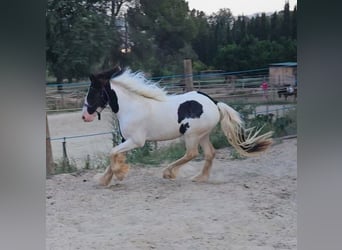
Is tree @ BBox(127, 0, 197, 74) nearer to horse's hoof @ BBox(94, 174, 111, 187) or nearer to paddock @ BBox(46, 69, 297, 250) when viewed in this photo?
paddock @ BBox(46, 69, 297, 250)

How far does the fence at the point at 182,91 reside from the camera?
325 cm

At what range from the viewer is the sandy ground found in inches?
128

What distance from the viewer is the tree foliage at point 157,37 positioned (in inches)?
128

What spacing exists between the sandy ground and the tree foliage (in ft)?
1.42

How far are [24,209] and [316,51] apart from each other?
77.3 inches

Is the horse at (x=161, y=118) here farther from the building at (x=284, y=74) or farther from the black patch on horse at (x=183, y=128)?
the building at (x=284, y=74)

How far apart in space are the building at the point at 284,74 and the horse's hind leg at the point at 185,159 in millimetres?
591

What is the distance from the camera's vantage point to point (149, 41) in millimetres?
3293

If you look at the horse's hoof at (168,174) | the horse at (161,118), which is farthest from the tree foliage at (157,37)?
the horse's hoof at (168,174)

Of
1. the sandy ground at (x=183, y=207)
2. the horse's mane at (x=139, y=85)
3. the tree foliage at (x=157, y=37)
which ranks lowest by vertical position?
the sandy ground at (x=183, y=207)

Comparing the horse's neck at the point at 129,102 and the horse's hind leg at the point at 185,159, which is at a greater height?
the horse's neck at the point at 129,102

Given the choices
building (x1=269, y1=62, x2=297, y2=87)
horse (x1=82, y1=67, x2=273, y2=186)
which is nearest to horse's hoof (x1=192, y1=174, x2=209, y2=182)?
horse (x1=82, y1=67, x2=273, y2=186)

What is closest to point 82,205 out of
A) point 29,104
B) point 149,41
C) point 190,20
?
point 29,104

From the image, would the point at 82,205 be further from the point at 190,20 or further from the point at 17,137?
the point at 190,20
